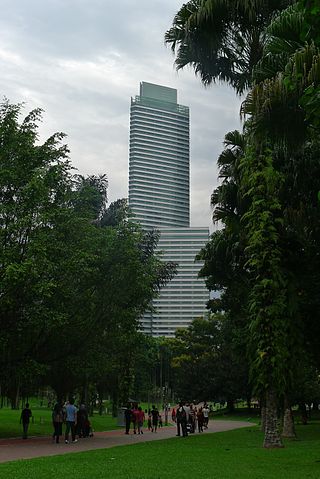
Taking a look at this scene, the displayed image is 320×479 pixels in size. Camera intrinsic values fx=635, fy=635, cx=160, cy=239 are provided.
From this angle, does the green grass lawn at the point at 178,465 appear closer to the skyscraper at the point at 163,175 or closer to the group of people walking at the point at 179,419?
the group of people walking at the point at 179,419

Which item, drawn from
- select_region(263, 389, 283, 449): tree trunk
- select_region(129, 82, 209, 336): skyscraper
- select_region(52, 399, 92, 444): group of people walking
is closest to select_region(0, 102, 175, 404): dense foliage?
select_region(52, 399, 92, 444): group of people walking

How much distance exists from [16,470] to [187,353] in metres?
62.5

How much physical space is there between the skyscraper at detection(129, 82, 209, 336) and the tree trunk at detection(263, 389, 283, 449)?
190 ft

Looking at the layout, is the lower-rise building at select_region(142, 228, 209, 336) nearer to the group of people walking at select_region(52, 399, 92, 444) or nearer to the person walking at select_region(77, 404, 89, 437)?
the person walking at select_region(77, 404, 89, 437)

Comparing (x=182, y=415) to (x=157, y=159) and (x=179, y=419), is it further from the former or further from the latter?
(x=157, y=159)

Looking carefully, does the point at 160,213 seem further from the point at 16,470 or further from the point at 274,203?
the point at 16,470

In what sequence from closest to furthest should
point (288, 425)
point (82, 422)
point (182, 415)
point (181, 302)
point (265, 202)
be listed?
point (265, 202) → point (288, 425) → point (182, 415) → point (82, 422) → point (181, 302)

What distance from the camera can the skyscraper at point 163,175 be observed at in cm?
8175

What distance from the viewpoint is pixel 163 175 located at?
283 ft

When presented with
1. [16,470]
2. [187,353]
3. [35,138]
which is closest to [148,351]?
[187,353]

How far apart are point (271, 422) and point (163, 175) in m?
69.8

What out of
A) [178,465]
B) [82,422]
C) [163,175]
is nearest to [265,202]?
[178,465]

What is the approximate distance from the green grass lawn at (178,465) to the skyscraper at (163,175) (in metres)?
59.2

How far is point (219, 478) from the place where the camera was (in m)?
11.0
